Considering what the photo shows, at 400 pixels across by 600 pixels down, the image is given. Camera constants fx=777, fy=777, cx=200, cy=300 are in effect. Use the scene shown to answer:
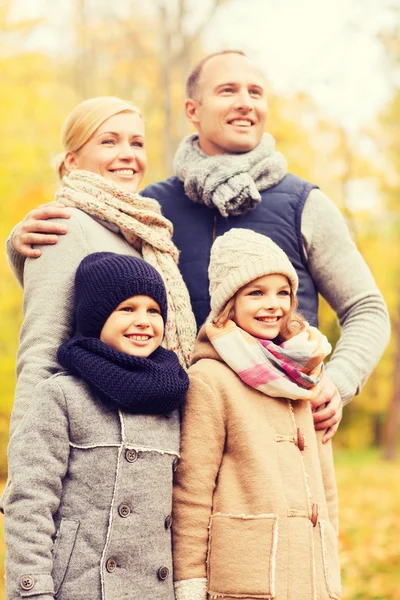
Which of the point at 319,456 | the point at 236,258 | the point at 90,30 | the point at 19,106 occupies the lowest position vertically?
the point at 319,456

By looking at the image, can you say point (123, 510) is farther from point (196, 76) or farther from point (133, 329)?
point (196, 76)

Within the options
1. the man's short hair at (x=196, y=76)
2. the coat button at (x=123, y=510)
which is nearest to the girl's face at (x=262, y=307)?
the coat button at (x=123, y=510)

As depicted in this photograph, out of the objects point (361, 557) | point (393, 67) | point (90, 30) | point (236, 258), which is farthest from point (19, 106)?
point (236, 258)

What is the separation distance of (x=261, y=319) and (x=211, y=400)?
38 centimetres

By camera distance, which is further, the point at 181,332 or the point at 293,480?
the point at 181,332

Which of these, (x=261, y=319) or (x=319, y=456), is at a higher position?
(x=261, y=319)

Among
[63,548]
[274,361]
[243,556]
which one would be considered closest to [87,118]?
[274,361]

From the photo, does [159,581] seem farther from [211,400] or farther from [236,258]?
[236,258]

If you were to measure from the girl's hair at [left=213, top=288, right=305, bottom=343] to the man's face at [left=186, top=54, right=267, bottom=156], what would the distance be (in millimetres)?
948

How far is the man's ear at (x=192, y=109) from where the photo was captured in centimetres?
→ 371

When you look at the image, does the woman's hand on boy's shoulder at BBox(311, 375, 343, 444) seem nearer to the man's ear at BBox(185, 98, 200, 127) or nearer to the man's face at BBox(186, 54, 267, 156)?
the man's face at BBox(186, 54, 267, 156)

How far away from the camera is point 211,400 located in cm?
271

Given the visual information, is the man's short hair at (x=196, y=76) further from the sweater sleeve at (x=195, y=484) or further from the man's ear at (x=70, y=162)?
the sweater sleeve at (x=195, y=484)

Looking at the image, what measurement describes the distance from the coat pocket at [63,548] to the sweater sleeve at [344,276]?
1.48m
